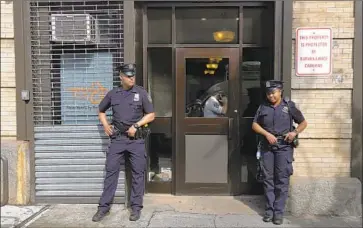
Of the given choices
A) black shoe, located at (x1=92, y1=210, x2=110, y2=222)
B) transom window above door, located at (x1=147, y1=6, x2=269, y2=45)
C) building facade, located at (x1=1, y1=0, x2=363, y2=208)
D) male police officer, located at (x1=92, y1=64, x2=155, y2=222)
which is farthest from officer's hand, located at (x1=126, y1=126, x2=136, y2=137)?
transom window above door, located at (x1=147, y1=6, x2=269, y2=45)

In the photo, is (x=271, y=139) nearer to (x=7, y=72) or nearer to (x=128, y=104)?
(x=128, y=104)

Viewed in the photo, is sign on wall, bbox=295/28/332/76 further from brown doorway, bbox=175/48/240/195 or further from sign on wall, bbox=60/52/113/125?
sign on wall, bbox=60/52/113/125

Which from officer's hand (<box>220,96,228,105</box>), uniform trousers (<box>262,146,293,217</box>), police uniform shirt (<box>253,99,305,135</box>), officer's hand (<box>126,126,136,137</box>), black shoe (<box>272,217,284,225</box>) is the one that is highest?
officer's hand (<box>220,96,228,105</box>)

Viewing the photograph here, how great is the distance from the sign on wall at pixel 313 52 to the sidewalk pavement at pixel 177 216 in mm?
1844

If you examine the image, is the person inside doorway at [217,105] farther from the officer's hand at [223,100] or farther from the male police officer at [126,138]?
the male police officer at [126,138]

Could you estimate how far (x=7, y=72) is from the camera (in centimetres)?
605

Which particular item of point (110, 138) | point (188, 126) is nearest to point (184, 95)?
point (188, 126)

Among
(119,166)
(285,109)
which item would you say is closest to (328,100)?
(285,109)

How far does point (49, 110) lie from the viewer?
244 inches

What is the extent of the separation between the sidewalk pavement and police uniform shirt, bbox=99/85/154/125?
123 centimetres

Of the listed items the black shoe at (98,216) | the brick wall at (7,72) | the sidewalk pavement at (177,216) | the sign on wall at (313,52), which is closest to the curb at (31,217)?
the sidewalk pavement at (177,216)

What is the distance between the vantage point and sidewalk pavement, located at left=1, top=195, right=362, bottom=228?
5.39m

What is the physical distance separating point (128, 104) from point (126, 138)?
414 millimetres

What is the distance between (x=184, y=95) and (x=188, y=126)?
1.43 feet
